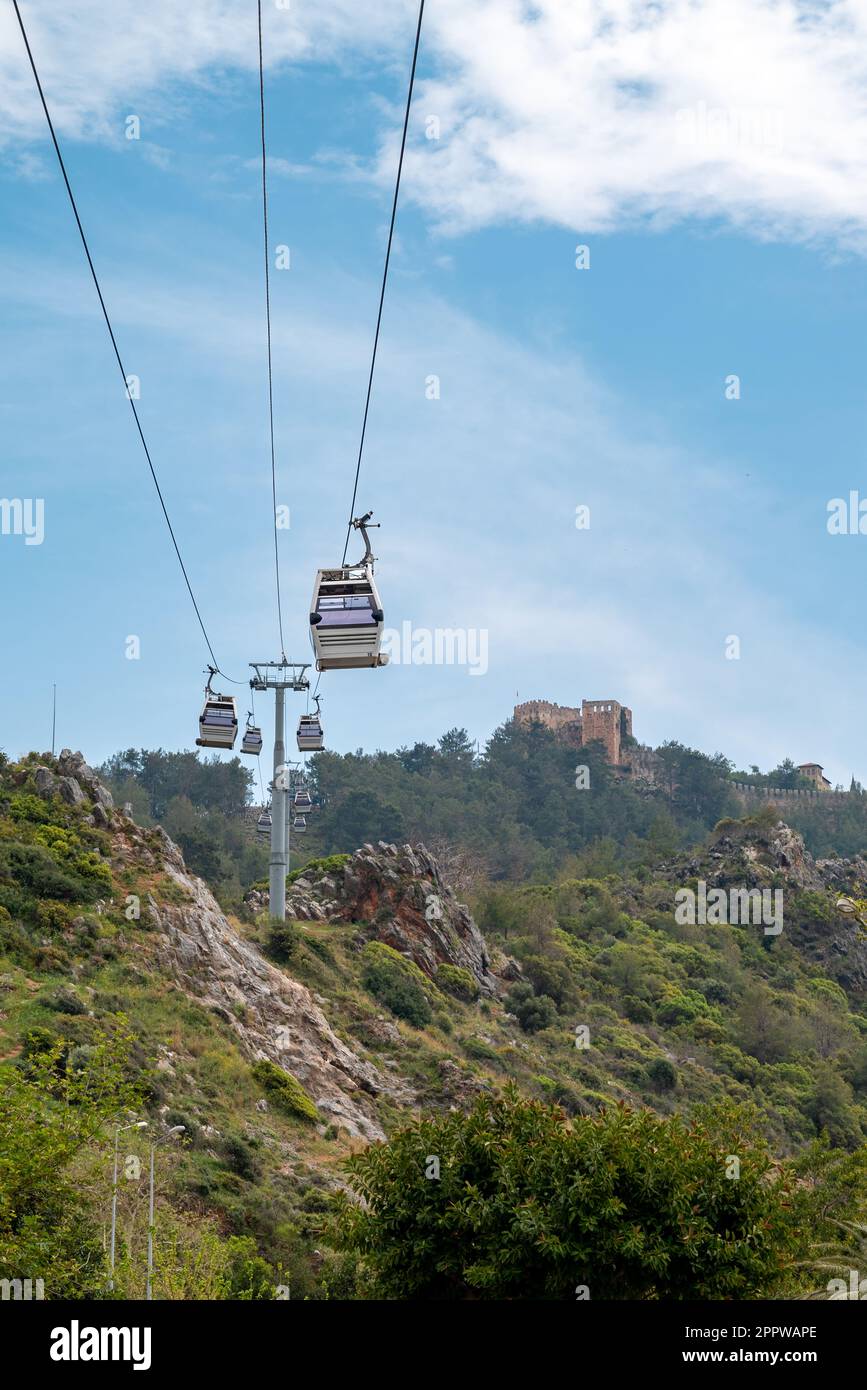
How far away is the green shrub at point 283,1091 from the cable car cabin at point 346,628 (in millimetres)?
16755

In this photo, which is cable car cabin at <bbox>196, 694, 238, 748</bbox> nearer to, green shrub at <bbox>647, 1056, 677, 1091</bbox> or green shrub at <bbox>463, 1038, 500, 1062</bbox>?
green shrub at <bbox>463, 1038, 500, 1062</bbox>

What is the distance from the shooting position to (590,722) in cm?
14138

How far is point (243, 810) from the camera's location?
348 feet

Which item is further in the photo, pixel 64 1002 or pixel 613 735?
pixel 613 735

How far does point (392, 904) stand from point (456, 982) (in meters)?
3.53

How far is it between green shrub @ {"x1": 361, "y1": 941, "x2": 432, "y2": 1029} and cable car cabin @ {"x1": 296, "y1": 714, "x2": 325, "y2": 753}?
10432 millimetres

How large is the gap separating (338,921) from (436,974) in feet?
12.3

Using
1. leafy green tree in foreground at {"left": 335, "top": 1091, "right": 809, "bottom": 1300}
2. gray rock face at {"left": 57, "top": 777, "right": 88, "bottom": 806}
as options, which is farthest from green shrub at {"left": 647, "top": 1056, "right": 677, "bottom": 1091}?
leafy green tree in foreground at {"left": 335, "top": 1091, "right": 809, "bottom": 1300}

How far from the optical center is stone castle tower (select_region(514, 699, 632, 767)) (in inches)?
5497

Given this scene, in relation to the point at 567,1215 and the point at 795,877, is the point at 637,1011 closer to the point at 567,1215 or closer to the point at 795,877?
the point at 795,877

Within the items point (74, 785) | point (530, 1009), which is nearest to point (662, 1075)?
point (530, 1009)

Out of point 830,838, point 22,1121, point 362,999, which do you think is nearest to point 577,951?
point 362,999
